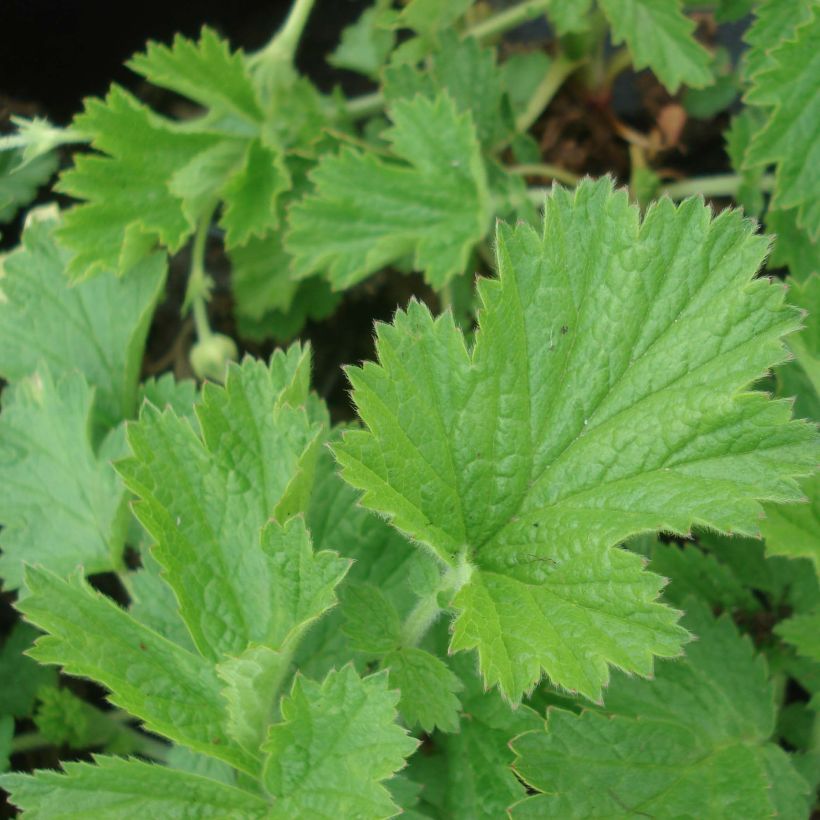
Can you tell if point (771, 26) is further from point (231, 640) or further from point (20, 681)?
point (20, 681)

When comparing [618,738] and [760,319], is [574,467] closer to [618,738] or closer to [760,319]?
[760,319]

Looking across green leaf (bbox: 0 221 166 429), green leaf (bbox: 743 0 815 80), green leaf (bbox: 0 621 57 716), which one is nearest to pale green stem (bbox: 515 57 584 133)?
green leaf (bbox: 743 0 815 80)

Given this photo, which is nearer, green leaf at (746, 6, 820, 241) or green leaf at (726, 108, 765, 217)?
green leaf at (746, 6, 820, 241)

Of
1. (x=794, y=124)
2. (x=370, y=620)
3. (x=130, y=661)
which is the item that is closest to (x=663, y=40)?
(x=794, y=124)

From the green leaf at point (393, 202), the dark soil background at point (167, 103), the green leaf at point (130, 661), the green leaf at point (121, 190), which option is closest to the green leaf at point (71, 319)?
the green leaf at point (121, 190)

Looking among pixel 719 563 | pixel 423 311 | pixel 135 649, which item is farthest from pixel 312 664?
pixel 719 563

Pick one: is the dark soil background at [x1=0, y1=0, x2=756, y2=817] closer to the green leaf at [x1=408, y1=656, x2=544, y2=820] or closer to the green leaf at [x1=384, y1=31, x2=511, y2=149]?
the green leaf at [x1=384, y1=31, x2=511, y2=149]
